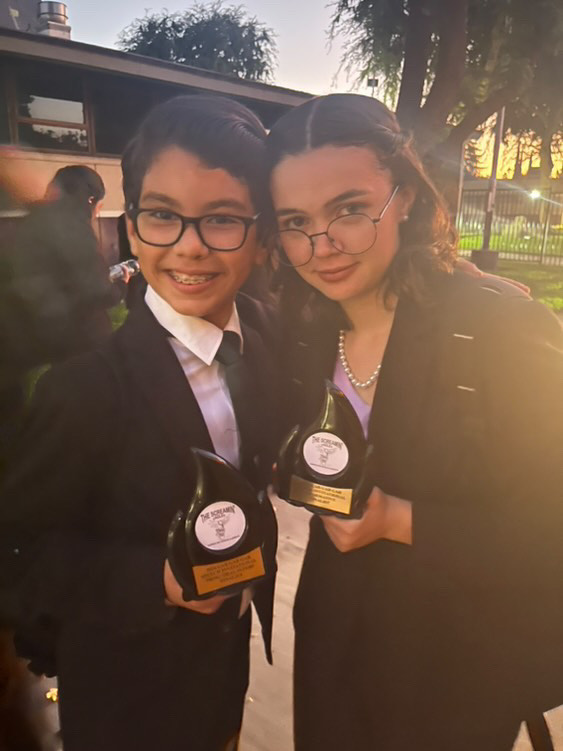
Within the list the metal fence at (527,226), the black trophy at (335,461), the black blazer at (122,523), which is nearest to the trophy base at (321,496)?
the black trophy at (335,461)

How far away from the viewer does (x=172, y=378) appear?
3.03 ft

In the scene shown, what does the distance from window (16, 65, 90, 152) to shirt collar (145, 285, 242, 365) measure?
0.87ft

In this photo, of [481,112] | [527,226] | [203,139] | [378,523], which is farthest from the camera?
[527,226]

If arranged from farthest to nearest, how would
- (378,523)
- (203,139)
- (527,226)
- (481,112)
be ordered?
(527,226)
(481,112)
(378,523)
(203,139)

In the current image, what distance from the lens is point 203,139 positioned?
0.85 meters

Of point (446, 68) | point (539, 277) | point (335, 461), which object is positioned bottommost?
point (335, 461)

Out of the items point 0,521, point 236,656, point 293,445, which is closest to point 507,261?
point 293,445

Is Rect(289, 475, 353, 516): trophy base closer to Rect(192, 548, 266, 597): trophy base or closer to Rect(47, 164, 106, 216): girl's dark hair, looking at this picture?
Rect(192, 548, 266, 597): trophy base

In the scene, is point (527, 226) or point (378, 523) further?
point (527, 226)

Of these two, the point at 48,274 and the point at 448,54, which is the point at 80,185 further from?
the point at 448,54

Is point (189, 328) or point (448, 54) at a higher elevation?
point (448, 54)

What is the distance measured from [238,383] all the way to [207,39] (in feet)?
1.93

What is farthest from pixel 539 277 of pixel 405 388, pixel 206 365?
pixel 206 365

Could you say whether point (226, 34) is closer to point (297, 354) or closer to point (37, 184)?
point (37, 184)
